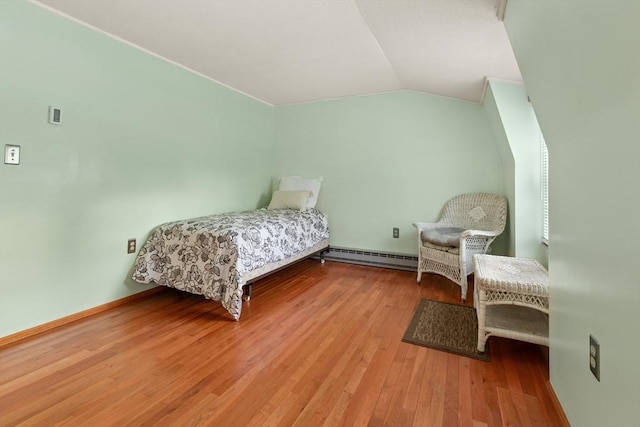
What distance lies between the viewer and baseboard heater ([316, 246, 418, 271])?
3.53 meters

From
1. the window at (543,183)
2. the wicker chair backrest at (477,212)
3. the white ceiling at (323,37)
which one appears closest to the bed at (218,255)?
the white ceiling at (323,37)

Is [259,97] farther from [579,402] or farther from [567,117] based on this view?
[579,402]

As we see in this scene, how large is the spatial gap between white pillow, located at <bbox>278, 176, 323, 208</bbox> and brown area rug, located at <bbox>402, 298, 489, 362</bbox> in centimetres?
191

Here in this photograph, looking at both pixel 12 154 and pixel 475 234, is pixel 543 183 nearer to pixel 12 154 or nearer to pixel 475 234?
pixel 475 234

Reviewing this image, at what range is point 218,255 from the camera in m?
2.22

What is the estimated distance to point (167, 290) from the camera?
9.10 feet

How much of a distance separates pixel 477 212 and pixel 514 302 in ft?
5.44

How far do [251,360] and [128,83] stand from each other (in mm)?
2342

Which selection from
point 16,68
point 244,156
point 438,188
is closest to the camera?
point 16,68

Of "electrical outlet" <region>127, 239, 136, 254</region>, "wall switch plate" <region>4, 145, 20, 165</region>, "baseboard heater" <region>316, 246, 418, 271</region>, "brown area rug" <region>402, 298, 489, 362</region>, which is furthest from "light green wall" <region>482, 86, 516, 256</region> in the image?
"wall switch plate" <region>4, 145, 20, 165</region>

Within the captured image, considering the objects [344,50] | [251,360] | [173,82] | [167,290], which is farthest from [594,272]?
[173,82]

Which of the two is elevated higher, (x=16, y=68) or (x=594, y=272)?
(x=16, y=68)

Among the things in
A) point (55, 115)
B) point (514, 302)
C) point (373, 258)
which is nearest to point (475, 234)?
point (514, 302)

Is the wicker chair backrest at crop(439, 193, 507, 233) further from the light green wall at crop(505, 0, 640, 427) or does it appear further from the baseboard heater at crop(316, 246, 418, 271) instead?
the light green wall at crop(505, 0, 640, 427)
